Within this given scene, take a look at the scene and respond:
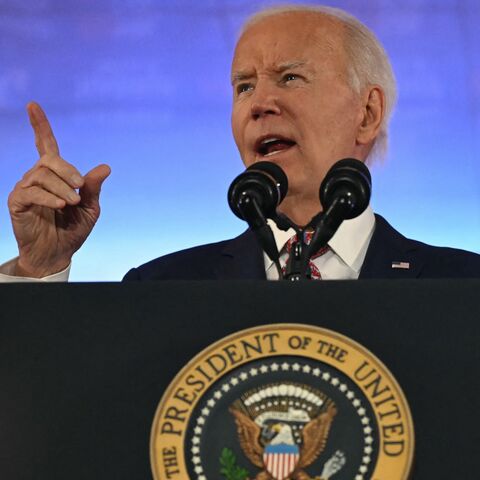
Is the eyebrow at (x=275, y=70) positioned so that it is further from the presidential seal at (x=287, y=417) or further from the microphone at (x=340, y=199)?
the presidential seal at (x=287, y=417)

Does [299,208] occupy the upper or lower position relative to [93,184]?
upper

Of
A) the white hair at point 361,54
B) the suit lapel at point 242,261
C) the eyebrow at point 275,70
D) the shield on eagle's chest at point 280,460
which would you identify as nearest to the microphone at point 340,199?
the shield on eagle's chest at point 280,460

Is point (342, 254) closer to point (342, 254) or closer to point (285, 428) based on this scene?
point (342, 254)

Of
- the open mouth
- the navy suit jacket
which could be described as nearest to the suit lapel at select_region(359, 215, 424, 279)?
the navy suit jacket

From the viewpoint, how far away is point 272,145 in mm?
2186

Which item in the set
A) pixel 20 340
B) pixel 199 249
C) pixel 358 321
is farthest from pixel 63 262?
pixel 358 321

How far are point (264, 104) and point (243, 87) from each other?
132mm

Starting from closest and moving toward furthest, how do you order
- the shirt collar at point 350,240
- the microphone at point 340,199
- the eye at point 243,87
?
the microphone at point 340,199, the shirt collar at point 350,240, the eye at point 243,87

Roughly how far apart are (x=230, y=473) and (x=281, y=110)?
4.61 feet

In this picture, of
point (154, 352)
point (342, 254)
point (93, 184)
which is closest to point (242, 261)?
point (342, 254)

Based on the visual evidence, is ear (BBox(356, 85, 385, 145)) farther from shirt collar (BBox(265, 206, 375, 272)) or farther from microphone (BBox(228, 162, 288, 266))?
microphone (BBox(228, 162, 288, 266))

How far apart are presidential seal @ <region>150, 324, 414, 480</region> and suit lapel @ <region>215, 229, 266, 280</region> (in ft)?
3.13

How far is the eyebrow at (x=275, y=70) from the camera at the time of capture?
224 cm

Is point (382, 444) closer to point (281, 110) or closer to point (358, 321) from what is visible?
point (358, 321)
